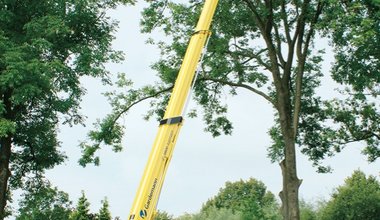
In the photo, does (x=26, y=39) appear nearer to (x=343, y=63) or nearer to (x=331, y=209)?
(x=343, y=63)

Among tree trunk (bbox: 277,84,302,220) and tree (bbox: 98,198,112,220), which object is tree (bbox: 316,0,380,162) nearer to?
tree trunk (bbox: 277,84,302,220)

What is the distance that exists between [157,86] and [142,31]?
2.70m

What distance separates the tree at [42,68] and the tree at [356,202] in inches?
1051

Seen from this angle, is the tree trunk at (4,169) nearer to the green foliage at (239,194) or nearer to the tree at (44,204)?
the tree at (44,204)

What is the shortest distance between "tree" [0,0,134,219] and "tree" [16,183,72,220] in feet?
4.39

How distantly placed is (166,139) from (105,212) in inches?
999

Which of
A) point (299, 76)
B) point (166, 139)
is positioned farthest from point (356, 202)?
point (166, 139)

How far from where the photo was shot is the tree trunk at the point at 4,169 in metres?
23.8

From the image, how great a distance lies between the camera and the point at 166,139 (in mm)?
9422

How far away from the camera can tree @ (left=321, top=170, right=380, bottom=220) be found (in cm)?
4303

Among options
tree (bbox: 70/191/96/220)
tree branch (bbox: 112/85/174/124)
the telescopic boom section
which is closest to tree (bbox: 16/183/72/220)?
tree (bbox: 70/191/96/220)

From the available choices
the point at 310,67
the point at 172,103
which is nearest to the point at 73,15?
the point at 310,67

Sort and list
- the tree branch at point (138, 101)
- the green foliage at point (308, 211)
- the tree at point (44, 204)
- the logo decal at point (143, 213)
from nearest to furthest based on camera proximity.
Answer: the logo decal at point (143, 213) → the tree branch at point (138, 101) → the tree at point (44, 204) → the green foliage at point (308, 211)

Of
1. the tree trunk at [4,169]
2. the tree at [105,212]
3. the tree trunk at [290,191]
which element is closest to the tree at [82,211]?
the tree at [105,212]
